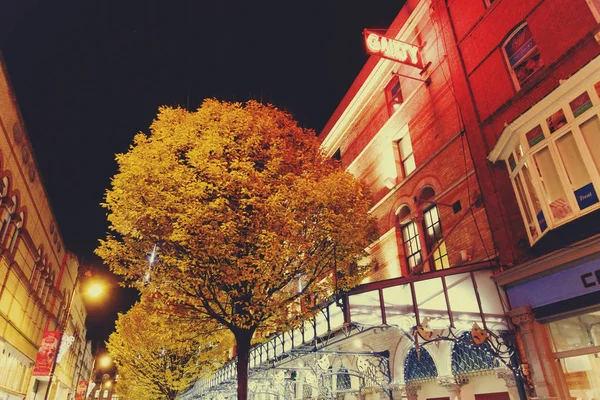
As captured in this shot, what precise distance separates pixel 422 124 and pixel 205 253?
907 cm

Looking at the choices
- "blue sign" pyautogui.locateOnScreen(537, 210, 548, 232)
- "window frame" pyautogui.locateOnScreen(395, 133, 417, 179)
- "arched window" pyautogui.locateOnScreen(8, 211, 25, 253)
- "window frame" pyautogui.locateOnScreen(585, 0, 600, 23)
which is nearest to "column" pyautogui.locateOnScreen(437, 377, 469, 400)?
"blue sign" pyautogui.locateOnScreen(537, 210, 548, 232)

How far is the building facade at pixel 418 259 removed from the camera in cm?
951

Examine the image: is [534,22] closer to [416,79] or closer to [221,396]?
[416,79]

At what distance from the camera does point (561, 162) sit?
25.2 ft

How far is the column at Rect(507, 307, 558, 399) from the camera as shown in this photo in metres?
8.04

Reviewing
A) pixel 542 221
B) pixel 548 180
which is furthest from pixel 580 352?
pixel 548 180

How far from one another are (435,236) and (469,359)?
3887 mm

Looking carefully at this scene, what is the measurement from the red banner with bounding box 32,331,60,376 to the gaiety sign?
21710 millimetres

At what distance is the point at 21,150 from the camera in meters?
16.2

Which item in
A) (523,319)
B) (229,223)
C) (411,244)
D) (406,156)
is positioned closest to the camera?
(523,319)

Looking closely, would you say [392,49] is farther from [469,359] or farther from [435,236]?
[469,359]

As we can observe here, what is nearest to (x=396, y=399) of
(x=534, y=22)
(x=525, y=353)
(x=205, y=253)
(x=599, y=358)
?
(x=525, y=353)

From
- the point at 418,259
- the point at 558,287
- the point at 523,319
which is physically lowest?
the point at 523,319

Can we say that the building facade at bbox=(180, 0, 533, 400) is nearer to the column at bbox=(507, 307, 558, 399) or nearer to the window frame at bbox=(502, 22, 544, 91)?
the column at bbox=(507, 307, 558, 399)
